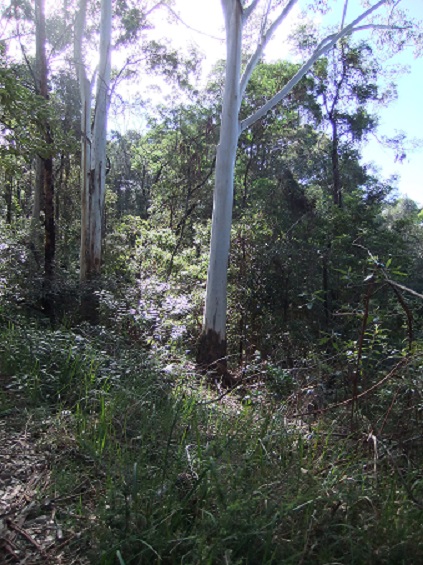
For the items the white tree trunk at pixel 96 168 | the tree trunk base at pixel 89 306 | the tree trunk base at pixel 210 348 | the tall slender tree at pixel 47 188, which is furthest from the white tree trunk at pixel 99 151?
the tree trunk base at pixel 210 348

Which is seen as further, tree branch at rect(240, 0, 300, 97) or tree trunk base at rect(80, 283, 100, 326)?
tree branch at rect(240, 0, 300, 97)

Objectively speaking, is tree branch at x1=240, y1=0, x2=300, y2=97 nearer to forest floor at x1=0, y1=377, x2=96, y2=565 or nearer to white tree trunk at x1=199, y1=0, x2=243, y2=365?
white tree trunk at x1=199, y1=0, x2=243, y2=365

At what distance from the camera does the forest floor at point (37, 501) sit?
6.65 feet

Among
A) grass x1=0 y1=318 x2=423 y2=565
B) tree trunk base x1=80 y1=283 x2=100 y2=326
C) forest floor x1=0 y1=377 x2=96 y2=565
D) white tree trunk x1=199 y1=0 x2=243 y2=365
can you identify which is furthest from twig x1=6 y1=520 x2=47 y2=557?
→ tree trunk base x1=80 y1=283 x2=100 y2=326

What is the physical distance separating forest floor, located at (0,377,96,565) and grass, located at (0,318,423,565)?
0.03 metres

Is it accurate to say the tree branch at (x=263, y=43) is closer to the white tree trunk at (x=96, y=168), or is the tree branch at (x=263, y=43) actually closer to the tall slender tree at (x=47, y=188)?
the white tree trunk at (x=96, y=168)

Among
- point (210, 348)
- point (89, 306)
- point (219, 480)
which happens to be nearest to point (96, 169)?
point (89, 306)

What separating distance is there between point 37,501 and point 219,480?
36.1 inches

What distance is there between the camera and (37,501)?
2.35m

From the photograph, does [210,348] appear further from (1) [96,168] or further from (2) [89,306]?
(1) [96,168]

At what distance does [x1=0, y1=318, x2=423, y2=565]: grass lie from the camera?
2035 mm

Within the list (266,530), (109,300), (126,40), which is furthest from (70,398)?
(126,40)

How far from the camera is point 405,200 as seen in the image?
45.3 meters

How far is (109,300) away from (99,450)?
548 cm
